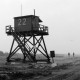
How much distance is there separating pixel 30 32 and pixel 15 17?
3778 mm

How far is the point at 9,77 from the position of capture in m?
20.5

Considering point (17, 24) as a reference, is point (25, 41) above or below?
below

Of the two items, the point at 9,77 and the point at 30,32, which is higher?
the point at 30,32

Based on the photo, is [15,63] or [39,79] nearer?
[39,79]

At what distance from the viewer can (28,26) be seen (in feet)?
119

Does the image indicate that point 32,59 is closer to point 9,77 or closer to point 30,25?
point 30,25

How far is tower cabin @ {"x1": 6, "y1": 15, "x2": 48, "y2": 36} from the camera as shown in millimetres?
36125

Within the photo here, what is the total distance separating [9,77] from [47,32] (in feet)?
61.1

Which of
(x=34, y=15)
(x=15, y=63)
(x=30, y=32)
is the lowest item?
(x=15, y=63)

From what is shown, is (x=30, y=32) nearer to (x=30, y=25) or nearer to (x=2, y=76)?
(x=30, y=25)

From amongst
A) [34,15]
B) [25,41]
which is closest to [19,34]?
[25,41]

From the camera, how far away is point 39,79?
2025 centimetres

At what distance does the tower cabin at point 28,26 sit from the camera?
36125mm

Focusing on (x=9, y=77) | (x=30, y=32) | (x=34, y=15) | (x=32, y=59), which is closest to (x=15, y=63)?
(x=32, y=59)
